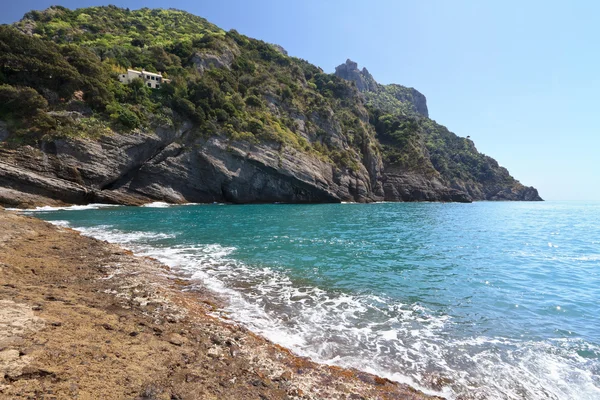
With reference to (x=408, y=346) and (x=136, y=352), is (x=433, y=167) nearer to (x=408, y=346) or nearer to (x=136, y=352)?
(x=408, y=346)

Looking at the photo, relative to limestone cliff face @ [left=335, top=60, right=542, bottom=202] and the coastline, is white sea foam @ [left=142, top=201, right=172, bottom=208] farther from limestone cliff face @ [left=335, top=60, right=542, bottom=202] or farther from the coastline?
limestone cliff face @ [left=335, top=60, right=542, bottom=202]

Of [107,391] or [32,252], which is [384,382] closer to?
[107,391]

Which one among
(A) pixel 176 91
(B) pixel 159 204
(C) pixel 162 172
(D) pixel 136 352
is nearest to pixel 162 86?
(A) pixel 176 91

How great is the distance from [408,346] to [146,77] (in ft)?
223

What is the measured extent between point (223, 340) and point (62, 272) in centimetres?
→ 713

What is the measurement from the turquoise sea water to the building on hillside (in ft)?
155

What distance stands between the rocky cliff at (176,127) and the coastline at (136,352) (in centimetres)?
3642

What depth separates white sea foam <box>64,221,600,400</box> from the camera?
5.76 m

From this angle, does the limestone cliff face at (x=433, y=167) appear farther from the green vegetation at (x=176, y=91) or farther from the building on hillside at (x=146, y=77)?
the building on hillside at (x=146, y=77)

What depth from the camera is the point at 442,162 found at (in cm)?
12194

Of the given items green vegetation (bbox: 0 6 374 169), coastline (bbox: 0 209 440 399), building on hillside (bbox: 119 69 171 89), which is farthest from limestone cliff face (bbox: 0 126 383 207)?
coastline (bbox: 0 209 440 399)

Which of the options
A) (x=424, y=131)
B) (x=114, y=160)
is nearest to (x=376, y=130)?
(x=424, y=131)

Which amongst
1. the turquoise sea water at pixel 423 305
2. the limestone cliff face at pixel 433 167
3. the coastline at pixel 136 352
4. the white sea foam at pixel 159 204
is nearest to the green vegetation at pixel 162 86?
the limestone cliff face at pixel 433 167

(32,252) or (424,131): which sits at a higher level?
(424,131)
